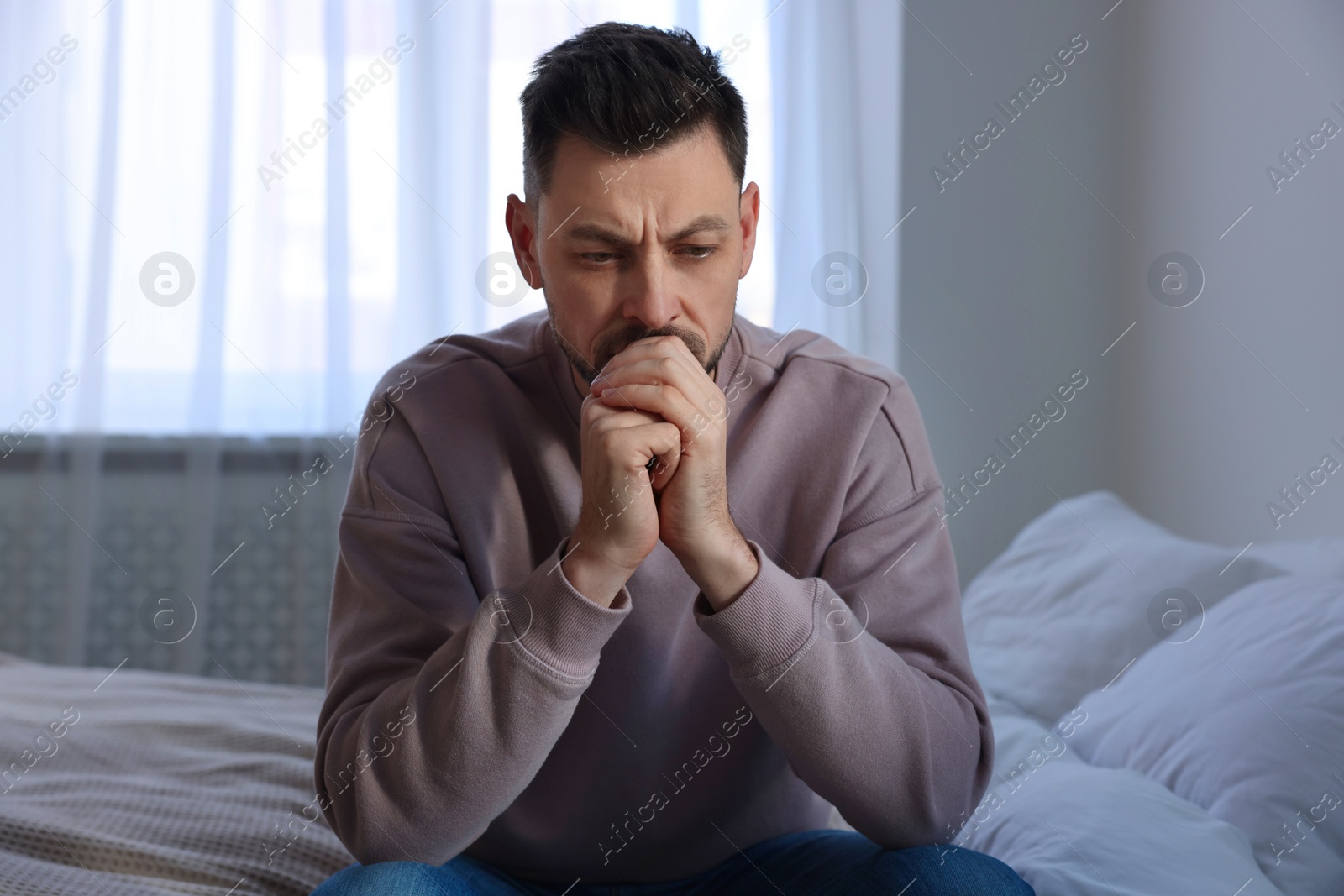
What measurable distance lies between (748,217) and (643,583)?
0.41 metres

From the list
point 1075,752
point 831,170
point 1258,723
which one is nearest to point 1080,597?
point 1075,752

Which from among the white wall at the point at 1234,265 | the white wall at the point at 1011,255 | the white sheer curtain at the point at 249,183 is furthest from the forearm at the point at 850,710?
the white sheer curtain at the point at 249,183

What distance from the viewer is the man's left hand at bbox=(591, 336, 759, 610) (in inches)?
36.6

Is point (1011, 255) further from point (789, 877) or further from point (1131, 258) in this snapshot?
point (789, 877)

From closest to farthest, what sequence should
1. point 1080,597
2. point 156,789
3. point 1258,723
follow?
point 1258,723
point 156,789
point 1080,597

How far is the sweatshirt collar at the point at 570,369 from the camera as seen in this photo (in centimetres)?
115

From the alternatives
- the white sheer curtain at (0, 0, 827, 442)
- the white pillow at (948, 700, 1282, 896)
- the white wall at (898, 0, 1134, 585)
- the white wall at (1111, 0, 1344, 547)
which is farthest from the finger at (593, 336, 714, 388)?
the white sheer curtain at (0, 0, 827, 442)

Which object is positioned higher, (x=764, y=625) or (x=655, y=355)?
(x=655, y=355)

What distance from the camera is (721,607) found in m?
0.94

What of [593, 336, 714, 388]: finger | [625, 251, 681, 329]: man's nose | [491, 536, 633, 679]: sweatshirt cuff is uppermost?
[625, 251, 681, 329]: man's nose

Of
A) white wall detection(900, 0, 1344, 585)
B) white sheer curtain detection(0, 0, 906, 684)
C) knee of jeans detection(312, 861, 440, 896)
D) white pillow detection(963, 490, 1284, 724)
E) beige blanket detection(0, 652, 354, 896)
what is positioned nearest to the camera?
knee of jeans detection(312, 861, 440, 896)

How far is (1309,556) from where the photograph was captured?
4.39 feet

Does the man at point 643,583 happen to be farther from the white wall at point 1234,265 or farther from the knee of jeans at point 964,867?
the white wall at point 1234,265

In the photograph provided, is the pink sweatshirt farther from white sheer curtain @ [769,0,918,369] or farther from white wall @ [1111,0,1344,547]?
white sheer curtain @ [769,0,918,369]
